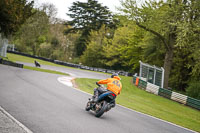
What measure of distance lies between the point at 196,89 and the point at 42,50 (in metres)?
50.9

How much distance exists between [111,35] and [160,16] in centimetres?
3651

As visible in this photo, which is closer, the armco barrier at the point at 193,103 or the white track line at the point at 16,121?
the white track line at the point at 16,121

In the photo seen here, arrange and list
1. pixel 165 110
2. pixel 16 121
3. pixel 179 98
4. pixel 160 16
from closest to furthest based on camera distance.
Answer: pixel 16 121
pixel 165 110
pixel 179 98
pixel 160 16

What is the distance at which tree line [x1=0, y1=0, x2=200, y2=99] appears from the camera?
24.0 metres

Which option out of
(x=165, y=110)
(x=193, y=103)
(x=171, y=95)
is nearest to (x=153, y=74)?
(x=171, y=95)

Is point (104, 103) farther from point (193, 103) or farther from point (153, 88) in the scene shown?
point (153, 88)

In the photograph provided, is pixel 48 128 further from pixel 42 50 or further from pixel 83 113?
pixel 42 50

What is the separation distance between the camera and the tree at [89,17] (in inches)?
2410

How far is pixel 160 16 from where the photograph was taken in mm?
23719

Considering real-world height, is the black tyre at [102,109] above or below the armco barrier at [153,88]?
above

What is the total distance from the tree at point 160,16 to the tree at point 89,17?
34.7 meters

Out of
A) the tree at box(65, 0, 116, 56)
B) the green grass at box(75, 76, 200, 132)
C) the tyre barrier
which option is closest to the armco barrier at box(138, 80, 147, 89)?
the tyre barrier

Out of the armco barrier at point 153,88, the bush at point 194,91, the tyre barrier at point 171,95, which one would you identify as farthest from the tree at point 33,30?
the bush at point 194,91

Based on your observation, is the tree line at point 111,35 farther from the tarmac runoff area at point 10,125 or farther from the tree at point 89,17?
the tarmac runoff area at point 10,125
